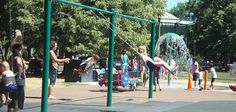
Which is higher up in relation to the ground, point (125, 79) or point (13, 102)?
point (125, 79)

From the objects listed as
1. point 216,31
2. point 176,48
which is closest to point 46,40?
point 176,48

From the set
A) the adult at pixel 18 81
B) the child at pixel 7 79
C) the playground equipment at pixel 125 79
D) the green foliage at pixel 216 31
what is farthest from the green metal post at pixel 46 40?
the green foliage at pixel 216 31

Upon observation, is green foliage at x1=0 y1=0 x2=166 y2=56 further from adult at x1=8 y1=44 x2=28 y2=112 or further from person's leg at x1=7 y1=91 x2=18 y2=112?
person's leg at x1=7 y1=91 x2=18 y2=112

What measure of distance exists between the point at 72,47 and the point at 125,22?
14.2ft

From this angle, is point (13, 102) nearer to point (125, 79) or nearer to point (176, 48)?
point (125, 79)

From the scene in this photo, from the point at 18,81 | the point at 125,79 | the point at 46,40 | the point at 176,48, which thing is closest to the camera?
the point at 46,40

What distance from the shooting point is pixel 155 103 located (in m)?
16.0

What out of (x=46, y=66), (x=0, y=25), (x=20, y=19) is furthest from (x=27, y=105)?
(x=0, y=25)

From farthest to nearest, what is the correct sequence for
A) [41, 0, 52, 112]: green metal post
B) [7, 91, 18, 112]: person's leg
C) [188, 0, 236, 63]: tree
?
[188, 0, 236, 63]: tree
[7, 91, 18, 112]: person's leg
[41, 0, 52, 112]: green metal post

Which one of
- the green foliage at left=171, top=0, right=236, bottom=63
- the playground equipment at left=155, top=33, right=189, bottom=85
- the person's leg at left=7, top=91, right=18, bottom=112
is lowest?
the person's leg at left=7, top=91, right=18, bottom=112

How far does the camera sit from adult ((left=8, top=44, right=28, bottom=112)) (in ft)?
38.4

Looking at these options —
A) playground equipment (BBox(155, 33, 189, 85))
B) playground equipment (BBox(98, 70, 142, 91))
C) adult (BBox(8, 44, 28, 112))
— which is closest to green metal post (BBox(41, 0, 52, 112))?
adult (BBox(8, 44, 28, 112))

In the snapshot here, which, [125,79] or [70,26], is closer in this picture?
[125,79]

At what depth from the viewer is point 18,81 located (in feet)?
39.4
